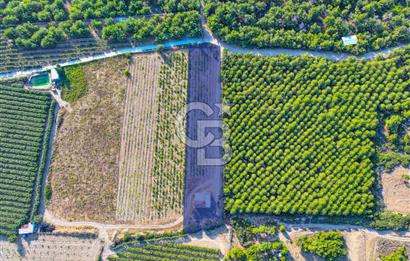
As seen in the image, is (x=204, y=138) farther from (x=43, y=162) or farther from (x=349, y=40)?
(x=349, y=40)

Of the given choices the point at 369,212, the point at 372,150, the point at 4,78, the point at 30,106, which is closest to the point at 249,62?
the point at 372,150

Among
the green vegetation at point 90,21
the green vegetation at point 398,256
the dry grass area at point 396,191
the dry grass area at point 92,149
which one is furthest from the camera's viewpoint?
the green vegetation at point 90,21

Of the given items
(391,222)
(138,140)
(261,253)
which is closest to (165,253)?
(261,253)

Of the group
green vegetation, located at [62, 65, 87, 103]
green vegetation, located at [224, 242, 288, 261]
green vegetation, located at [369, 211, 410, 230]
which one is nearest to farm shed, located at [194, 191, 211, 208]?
green vegetation, located at [224, 242, 288, 261]

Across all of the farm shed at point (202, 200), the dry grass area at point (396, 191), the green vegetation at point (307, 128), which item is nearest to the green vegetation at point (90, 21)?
the green vegetation at point (307, 128)

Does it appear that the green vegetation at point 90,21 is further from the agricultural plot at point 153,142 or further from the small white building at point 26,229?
the small white building at point 26,229

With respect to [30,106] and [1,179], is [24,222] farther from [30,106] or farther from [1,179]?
[30,106]
